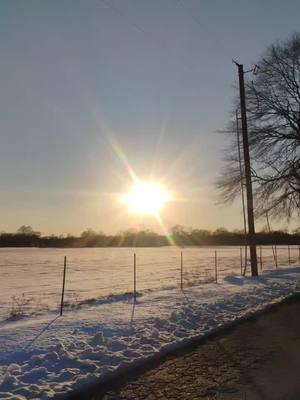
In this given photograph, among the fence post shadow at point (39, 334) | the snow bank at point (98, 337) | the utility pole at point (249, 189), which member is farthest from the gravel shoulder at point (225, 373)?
the utility pole at point (249, 189)

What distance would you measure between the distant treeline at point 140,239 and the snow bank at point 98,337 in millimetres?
92606

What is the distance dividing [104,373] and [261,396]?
215 cm

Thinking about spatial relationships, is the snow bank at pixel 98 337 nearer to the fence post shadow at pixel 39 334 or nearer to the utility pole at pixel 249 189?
the fence post shadow at pixel 39 334

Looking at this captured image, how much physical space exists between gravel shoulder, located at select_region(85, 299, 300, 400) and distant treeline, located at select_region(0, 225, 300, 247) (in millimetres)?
95983

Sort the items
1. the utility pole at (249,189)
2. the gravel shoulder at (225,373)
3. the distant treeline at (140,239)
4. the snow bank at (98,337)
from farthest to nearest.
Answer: the distant treeline at (140,239) → the utility pole at (249,189) → the snow bank at (98,337) → the gravel shoulder at (225,373)

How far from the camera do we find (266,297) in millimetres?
14211

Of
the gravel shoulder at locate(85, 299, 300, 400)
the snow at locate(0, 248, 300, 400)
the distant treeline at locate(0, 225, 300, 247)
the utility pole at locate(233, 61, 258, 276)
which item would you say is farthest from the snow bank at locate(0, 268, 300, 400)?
the distant treeline at locate(0, 225, 300, 247)

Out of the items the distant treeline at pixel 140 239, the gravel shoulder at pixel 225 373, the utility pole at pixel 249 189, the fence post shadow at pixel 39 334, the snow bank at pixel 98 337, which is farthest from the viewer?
the distant treeline at pixel 140 239

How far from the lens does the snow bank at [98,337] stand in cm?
570

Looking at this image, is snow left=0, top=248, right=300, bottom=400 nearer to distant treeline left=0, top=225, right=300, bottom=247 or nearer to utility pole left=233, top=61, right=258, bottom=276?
utility pole left=233, top=61, right=258, bottom=276

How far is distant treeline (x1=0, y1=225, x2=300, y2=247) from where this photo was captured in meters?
116

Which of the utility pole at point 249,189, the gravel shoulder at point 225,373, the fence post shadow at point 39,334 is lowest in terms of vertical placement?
the gravel shoulder at point 225,373

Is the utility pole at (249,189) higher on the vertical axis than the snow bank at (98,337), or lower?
higher

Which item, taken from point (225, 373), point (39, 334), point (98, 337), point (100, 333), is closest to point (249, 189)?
point (100, 333)
